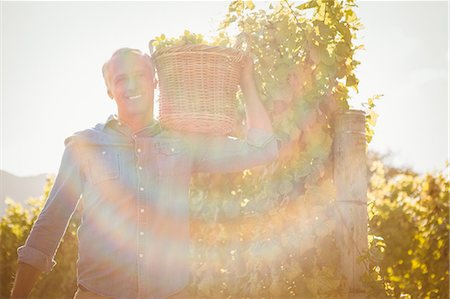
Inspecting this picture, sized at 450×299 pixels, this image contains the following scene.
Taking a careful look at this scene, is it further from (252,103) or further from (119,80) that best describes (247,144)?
(119,80)

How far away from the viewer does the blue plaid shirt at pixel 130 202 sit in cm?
285

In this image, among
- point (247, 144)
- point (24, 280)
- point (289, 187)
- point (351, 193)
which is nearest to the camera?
point (24, 280)

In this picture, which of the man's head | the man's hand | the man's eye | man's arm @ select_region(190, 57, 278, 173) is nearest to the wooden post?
man's arm @ select_region(190, 57, 278, 173)

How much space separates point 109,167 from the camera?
118 inches

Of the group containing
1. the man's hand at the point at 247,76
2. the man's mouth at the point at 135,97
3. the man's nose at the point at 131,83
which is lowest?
the man's mouth at the point at 135,97

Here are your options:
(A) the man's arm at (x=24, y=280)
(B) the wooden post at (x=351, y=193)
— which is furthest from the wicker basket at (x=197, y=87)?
(A) the man's arm at (x=24, y=280)

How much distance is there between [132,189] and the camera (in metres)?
2.99

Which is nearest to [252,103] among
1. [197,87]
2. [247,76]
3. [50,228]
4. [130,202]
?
[247,76]

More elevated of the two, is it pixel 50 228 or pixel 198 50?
pixel 198 50

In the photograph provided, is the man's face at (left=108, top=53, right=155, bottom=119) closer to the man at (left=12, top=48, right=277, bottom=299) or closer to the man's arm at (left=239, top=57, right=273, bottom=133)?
the man at (left=12, top=48, right=277, bottom=299)

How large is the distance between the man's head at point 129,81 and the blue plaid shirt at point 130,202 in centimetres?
15

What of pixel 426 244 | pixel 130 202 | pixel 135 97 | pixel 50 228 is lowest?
pixel 426 244

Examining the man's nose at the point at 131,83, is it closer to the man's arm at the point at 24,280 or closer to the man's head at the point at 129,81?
the man's head at the point at 129,81

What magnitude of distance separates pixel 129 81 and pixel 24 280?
1242mm
